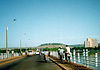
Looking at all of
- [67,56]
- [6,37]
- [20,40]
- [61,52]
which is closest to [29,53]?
[20,40]

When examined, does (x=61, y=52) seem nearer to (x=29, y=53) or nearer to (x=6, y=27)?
(x=6, y=27)

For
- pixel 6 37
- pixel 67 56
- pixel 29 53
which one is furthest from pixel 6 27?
pixel 29 53

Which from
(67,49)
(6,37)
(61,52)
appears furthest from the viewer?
(6,37)

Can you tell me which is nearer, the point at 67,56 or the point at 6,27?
the point at 67,56

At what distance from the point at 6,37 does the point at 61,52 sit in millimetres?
18971

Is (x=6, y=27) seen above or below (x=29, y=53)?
above

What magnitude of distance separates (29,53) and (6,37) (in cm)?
2801

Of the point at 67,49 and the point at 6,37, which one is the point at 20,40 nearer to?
the point at 6,37

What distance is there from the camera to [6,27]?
3791 cm

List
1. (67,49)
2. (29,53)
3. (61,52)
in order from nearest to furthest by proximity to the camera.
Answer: (67,49) → (61,52) → (29,53)

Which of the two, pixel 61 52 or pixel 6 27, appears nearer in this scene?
pixel 61 52

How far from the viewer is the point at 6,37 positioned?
3766 centimetres

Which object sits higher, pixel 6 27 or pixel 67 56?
pixel 6 27

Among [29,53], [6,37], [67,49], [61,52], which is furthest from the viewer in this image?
[29,53]
